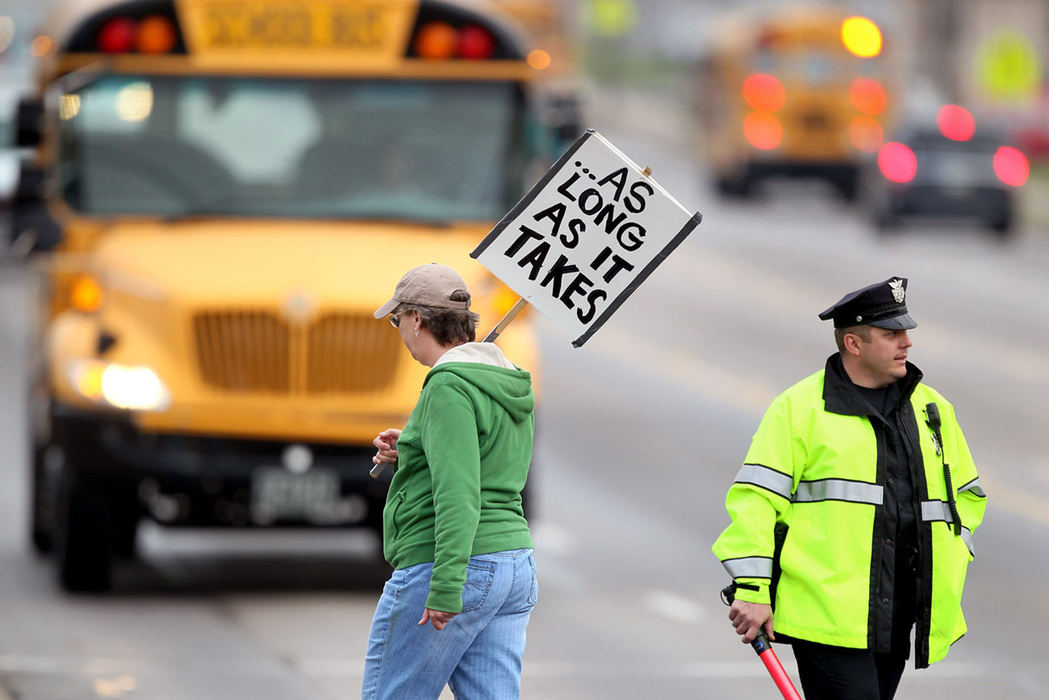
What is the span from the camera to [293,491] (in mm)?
10609

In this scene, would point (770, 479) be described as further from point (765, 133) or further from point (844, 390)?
point (765, 133)

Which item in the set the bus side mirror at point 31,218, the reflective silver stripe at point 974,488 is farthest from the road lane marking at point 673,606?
the reflective silver stripe at point 974,488

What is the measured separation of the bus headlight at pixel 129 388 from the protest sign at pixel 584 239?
501 cm

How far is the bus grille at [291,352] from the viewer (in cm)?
1062

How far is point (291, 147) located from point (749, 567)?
243 inches

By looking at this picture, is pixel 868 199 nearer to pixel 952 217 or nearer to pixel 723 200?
pixel 952 217

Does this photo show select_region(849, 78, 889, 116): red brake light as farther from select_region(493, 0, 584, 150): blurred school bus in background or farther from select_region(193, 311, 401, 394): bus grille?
select_region(193, 311, 401, 394): bus grille

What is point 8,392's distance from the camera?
19375 mm

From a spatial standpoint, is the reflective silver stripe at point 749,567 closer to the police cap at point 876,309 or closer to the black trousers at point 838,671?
the black trousers at point 838,671

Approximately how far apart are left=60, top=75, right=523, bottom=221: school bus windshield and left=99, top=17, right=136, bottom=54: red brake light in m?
0.15

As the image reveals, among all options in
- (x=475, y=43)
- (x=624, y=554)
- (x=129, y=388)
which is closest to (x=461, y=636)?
(x=129, y=388)

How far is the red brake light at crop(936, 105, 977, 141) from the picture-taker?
3238 centimetres

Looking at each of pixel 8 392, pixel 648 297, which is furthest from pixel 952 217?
pixel 8 392

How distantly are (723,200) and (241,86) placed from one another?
29.4m
